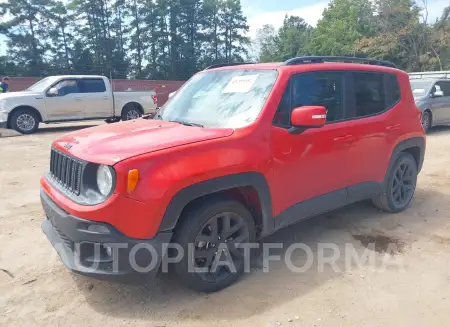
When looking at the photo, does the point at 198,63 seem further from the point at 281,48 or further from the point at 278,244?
the point at 278,244

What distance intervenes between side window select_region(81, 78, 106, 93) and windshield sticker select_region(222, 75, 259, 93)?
1025cm

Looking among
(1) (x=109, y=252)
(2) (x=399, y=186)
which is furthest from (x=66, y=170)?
(2) (x=399, y=186)

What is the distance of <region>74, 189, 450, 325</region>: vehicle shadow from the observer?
2.86m

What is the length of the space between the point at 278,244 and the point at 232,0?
60.4 metres

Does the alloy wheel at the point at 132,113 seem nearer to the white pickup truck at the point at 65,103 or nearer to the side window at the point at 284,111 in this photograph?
the white pickup truck at the point at 65,103

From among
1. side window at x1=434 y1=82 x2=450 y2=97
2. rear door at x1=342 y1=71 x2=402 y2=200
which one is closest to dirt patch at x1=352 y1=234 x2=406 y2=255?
rear door at x1=342 y1=71 x2=402 y2=200

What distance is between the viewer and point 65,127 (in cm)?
1406

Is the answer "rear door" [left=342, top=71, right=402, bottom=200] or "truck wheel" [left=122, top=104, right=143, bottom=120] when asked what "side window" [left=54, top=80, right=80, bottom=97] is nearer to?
"truck wheel" [left=122, top=104, right=143, bottom=120]

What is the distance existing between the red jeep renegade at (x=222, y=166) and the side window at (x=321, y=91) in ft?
0.03

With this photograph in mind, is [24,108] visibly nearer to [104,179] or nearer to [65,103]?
[65,103]

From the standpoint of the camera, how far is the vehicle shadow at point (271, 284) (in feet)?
9.39

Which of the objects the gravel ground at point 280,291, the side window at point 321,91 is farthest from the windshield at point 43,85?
the side window at point 321,91

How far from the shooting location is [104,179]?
8.74 ft

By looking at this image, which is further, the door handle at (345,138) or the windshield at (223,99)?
the door handle at (345,138)
